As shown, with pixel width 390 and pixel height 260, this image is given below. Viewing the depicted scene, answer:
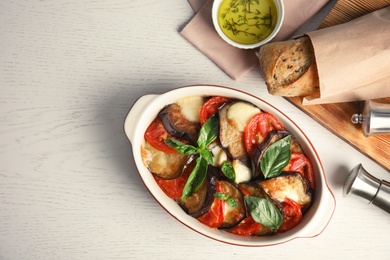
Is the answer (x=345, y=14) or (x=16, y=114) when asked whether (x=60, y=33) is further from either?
(x=345, y=14)

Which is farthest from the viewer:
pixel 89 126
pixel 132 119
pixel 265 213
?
pixel 89 126

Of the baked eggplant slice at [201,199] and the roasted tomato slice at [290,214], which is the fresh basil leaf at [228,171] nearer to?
the baked eggplant slice at [201,199]

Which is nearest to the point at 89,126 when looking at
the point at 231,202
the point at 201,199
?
the point at 201,199

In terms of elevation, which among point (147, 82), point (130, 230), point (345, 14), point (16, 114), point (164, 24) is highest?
point (345, 14)

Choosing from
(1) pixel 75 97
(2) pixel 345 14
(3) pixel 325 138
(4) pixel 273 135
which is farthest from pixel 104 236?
(2) pixel 345 14

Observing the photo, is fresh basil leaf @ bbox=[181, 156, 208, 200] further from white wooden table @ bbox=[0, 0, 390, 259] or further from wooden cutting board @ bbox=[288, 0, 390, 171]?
wooden cutting board @ bbox=[288, 0, 390, 171]

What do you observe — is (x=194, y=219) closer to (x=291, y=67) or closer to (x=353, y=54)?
(x=291, y=67)

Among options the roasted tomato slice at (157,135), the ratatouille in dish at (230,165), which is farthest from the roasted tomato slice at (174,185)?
the roasted tomato slice at (157,135)
